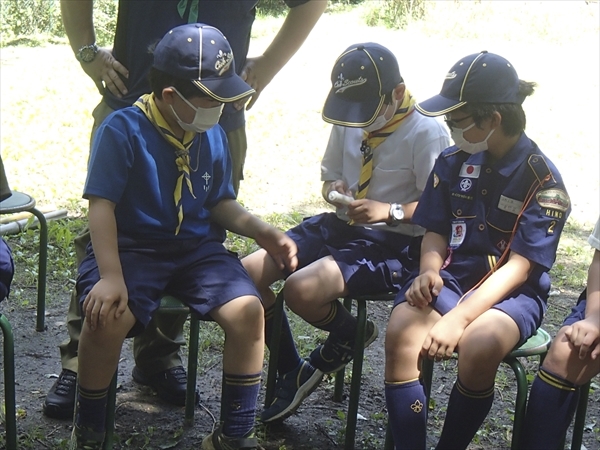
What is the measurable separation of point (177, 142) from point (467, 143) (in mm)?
935

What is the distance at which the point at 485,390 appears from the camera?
2557 millimetres

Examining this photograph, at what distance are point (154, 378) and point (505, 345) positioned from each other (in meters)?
1.45

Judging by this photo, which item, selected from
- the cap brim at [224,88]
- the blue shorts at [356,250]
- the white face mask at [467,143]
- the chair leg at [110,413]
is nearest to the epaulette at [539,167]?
the white face mask at [467,143]

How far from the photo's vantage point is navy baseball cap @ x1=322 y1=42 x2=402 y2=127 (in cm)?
296

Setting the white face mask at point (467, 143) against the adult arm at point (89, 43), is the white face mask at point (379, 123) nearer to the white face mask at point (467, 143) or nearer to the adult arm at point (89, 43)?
the white face mask at point (467, 143)

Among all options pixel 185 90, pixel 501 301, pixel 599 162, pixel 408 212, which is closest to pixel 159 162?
pixel 185 90

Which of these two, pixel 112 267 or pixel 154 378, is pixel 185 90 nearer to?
pixel 112 267

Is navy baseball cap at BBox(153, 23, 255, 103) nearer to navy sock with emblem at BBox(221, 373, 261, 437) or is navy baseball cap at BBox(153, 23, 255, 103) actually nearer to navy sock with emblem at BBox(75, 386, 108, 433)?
navy sock with emblem at BBox(221, 373, 261, 437)

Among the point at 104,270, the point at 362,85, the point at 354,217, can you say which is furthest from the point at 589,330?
the point at 104,270

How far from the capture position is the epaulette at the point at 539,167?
8.86ft

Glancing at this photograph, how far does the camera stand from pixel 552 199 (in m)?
2.66

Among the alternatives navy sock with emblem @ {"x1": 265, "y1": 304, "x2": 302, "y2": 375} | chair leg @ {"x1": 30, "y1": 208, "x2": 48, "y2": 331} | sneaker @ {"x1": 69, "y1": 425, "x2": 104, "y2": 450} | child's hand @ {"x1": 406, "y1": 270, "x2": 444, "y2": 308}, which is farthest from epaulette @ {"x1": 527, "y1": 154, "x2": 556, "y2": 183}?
chair leg @ {"x1": 30, "y1": 208, "x2": 48, "y2": 331}

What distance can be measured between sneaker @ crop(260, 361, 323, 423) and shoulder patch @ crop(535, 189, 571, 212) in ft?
3.28

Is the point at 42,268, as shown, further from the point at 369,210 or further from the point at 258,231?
the point at 369,210
